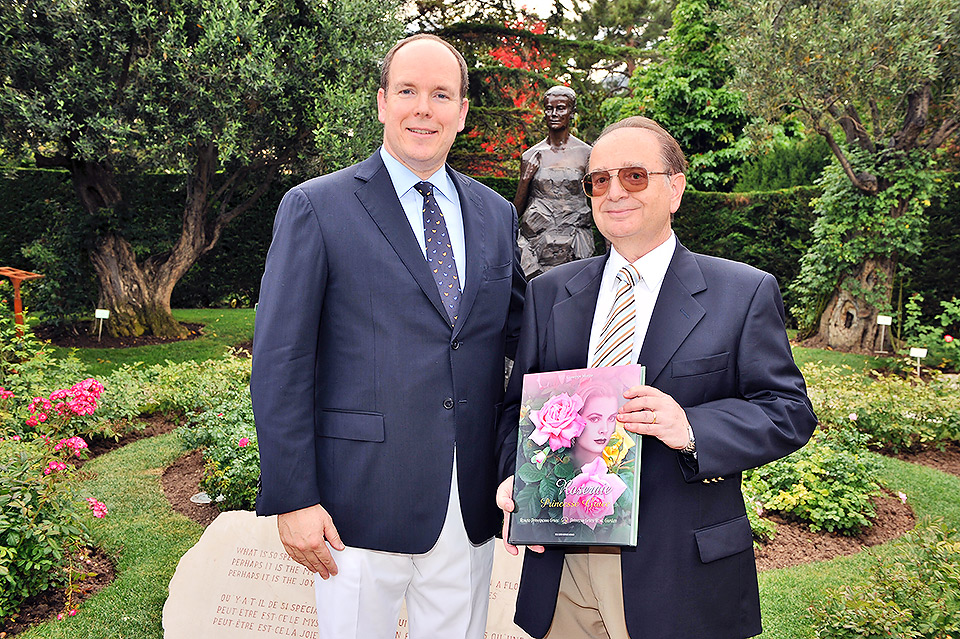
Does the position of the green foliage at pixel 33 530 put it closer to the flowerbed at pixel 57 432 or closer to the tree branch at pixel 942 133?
the flowerbed at pixel 57 432

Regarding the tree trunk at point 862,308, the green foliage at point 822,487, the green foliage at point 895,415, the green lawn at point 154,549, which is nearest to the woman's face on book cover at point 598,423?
the green lawn at point 154,549

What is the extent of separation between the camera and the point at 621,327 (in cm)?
185

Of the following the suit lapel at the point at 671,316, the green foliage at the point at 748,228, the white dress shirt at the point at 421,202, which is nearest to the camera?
the suit lapel at the point at 671,316

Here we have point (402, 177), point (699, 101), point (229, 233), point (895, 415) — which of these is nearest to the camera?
point (402, 177)

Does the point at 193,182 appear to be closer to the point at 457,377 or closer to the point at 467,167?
the point at 467,167

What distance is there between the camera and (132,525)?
493cm

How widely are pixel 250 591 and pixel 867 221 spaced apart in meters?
11.2

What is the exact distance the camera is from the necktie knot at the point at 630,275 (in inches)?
74.4

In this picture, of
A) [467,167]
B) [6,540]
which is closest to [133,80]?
[467,167]

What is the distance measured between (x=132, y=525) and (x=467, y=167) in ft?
39.5

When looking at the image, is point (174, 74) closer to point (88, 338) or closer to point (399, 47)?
point (88, 338)

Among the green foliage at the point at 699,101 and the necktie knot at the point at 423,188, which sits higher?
the green foliage at the point at 699,101

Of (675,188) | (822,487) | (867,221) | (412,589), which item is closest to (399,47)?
(675,188)

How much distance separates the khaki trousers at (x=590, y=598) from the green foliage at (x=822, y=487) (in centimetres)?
374
